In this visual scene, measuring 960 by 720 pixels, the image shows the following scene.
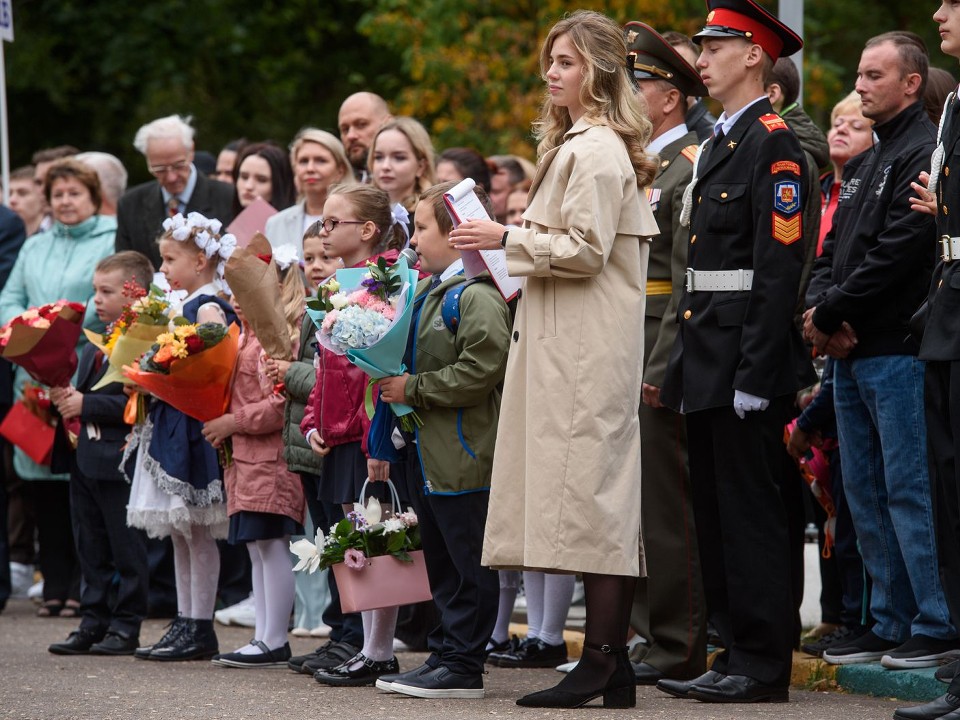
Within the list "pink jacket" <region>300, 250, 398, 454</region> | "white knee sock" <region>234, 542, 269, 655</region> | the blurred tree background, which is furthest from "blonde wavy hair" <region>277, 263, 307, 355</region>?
the blurred tree background

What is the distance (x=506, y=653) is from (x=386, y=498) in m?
1.10

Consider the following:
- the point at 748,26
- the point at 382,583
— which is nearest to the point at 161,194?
the point at 382,583

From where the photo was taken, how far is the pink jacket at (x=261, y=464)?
24.0 ft

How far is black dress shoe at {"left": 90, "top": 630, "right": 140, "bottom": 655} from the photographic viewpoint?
25.8ft

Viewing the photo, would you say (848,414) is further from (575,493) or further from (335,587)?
(335,587)

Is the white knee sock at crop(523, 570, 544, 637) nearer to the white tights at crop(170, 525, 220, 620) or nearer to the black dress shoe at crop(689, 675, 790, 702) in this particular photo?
the white tights at crop(170, 525, 220, 620)

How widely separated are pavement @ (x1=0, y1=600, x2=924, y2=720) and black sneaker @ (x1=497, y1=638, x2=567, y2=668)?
0.07 m

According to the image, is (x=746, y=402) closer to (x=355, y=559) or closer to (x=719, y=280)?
(x=719, y=280)

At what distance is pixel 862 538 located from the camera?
662cm

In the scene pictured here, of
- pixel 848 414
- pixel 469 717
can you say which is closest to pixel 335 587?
pixel 469 717

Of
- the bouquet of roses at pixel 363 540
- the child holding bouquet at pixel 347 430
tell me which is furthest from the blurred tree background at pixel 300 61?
the bouquet of roses at pixel 363 540

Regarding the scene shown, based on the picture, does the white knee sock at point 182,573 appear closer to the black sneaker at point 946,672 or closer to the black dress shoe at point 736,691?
the black dress shoe at point 736,691

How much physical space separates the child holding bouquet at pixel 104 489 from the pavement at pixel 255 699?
1.27 feet

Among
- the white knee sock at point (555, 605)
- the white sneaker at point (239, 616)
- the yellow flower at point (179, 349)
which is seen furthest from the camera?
the white sneaker at point (239, 616)
